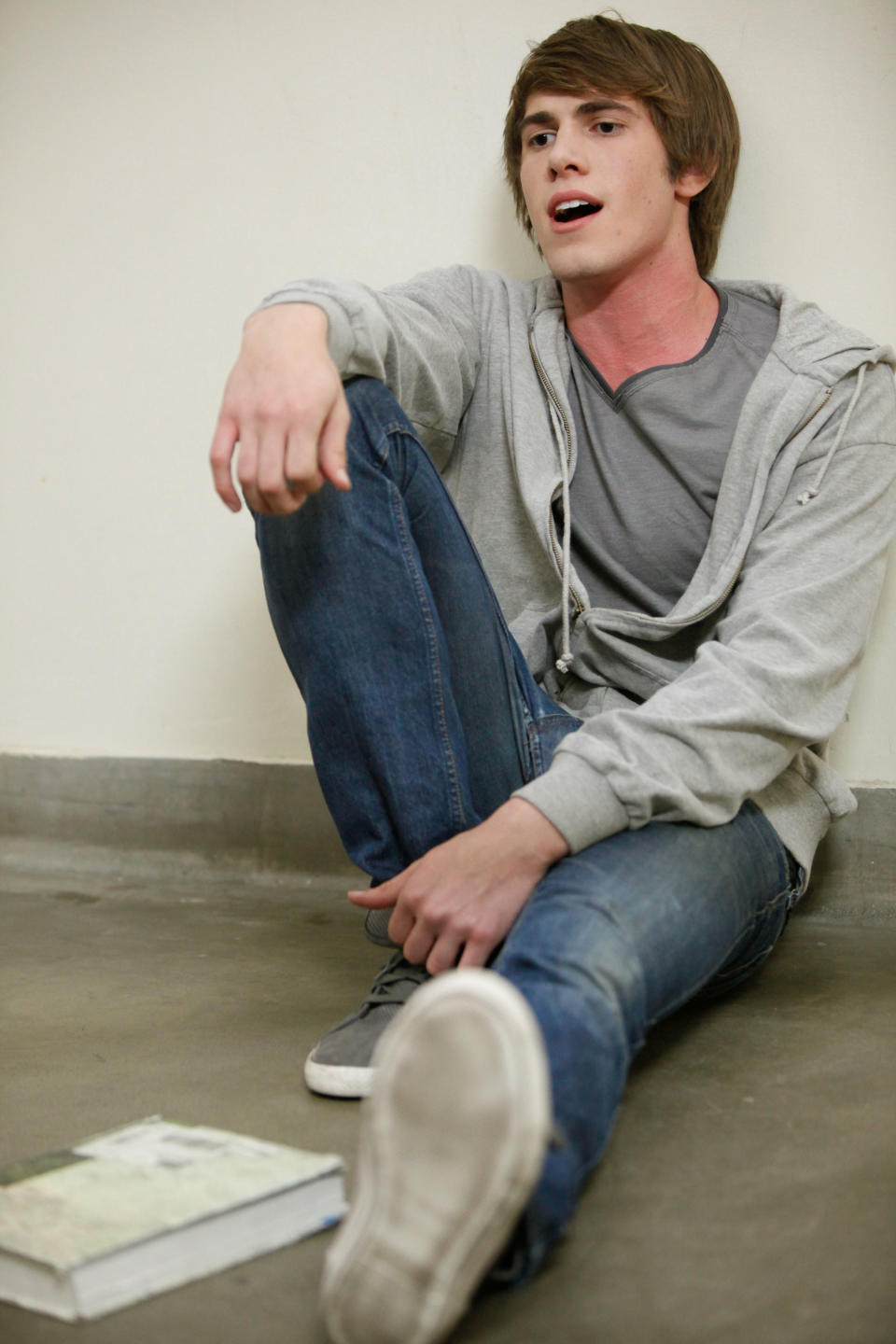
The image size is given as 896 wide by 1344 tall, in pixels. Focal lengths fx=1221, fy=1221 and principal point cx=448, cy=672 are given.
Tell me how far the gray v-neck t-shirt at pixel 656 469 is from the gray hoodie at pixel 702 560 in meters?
0.04

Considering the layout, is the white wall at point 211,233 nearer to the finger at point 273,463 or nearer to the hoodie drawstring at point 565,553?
the hoodie drawstring at point 565,553

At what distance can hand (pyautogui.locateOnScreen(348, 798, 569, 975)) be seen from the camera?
105 cm

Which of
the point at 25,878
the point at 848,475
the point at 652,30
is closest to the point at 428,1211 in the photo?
the point at 848,475

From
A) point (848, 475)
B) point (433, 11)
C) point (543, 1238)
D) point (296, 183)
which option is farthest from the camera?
point (296, 183)

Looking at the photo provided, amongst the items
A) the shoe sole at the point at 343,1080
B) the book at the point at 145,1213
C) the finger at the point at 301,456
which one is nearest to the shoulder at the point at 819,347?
the finger at the point at 301,456

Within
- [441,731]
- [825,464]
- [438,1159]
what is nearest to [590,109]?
[825,464]

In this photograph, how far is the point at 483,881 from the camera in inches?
41.4

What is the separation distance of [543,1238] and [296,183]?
167 cm

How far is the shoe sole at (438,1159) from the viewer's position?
62 centimetres

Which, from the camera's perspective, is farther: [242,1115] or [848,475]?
[848,475]

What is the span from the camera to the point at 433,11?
6.00 feet

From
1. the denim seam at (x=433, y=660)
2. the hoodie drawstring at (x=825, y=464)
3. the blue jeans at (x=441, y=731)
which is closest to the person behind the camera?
the blue jeans at (x=441, y=731)

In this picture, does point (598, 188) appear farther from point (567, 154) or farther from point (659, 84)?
point (659, 84)

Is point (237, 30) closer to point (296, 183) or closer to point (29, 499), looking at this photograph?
point (296, 183)
